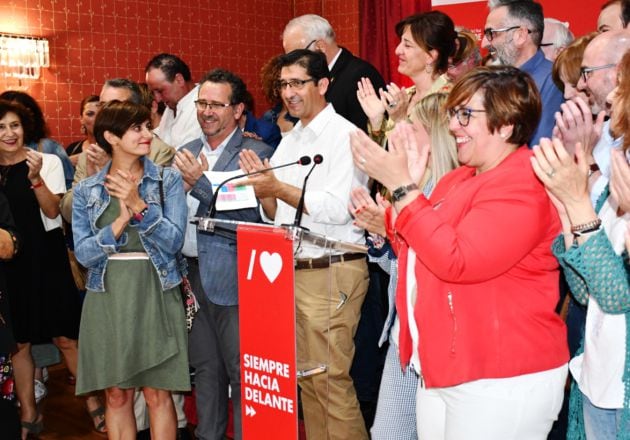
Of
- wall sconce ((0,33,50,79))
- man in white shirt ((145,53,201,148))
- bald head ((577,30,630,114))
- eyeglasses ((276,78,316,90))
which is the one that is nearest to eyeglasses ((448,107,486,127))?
bald head ((577,30,630,114))

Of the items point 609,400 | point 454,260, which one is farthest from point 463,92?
point 609,400

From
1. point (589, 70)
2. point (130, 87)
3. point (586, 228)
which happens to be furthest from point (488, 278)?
point (130, 87)

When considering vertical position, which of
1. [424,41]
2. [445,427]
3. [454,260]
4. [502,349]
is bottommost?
[445,427]

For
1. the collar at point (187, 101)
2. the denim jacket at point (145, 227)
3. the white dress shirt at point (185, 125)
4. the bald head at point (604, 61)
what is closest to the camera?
the bald head at point (604, 61)

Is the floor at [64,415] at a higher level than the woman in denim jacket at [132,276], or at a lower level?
lower

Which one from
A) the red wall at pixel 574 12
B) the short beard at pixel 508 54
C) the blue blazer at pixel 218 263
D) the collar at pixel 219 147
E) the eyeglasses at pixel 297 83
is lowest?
the blue blazer at pixel 218 263

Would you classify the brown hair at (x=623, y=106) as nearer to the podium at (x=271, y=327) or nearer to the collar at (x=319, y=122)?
the podium at (x=271, y=327)

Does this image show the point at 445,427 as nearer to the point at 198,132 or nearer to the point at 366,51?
the point at 198,132

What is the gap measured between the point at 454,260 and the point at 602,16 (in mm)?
2105

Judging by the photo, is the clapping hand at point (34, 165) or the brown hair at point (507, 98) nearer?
the brown hair at point (507, 98)

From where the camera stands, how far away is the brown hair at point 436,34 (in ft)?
11.1

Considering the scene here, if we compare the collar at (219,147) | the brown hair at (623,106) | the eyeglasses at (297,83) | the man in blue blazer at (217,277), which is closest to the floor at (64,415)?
the man in blue blazer at (217,277)

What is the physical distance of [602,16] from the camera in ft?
11.2

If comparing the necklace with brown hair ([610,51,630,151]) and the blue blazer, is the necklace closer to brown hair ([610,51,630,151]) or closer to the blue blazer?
the blue blazer
